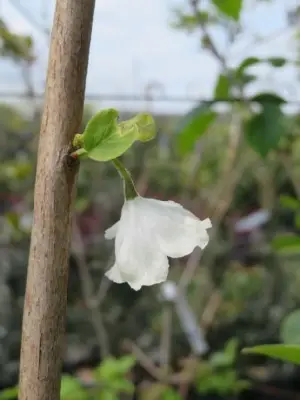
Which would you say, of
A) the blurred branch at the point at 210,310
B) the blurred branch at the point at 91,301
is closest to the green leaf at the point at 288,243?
the blurred branch at the point at 91,301

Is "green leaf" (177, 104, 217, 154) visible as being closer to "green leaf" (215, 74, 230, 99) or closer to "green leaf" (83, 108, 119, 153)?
"green leaf" (215, 74, 230, 99)

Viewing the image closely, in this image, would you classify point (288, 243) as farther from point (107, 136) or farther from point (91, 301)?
point (91, 301)

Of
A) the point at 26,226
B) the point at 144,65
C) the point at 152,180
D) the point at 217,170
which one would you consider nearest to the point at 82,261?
the point at 26,226

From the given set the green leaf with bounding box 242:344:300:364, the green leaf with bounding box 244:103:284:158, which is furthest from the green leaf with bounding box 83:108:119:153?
the green leaf with bounding box 244:103:284:158

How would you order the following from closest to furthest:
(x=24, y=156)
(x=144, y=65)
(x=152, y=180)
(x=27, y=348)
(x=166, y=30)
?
(x=27, y=348) < (x=166, y=30) < (x=144, y=65) < (x=24, y=156) < (x=152, y=180)

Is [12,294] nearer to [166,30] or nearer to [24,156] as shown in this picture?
[24,156]

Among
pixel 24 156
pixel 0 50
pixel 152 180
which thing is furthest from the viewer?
pixel 152 180
